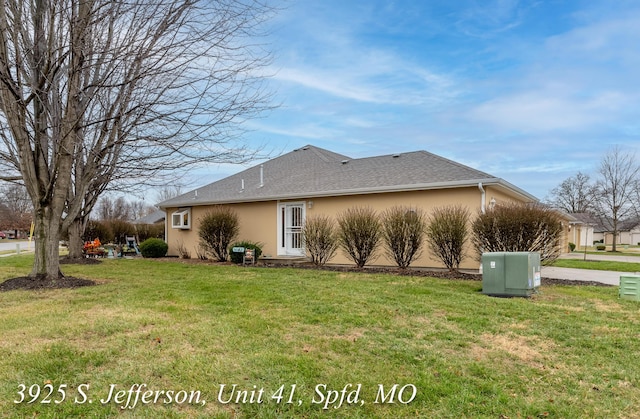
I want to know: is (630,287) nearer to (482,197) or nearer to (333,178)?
(482,197)

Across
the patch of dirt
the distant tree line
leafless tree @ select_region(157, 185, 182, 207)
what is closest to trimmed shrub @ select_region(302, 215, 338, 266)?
leafless tree @ select_region(157, 185, 182, 207)

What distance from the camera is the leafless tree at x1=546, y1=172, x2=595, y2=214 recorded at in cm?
4322

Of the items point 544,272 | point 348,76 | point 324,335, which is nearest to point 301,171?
point 348,76

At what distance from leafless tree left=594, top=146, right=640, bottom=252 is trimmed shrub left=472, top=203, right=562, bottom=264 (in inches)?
930

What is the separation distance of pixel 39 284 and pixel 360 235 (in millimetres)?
7366

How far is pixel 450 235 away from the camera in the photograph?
375 inches

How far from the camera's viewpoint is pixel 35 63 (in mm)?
6883

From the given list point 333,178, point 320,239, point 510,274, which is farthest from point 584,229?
point 510,274

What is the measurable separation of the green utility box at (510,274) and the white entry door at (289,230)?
7.72 meters

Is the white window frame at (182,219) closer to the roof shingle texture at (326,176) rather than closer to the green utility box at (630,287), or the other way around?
the roof shingle texture at (326,176)

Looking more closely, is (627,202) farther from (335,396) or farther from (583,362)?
(335,396)

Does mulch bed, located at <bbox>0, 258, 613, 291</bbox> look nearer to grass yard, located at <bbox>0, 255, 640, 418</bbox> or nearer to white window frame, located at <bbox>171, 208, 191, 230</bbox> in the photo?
grass yard, located at <bbox>0, 255, 640, 418</bbox>

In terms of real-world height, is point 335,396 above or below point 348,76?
below

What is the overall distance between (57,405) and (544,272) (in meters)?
11.9
